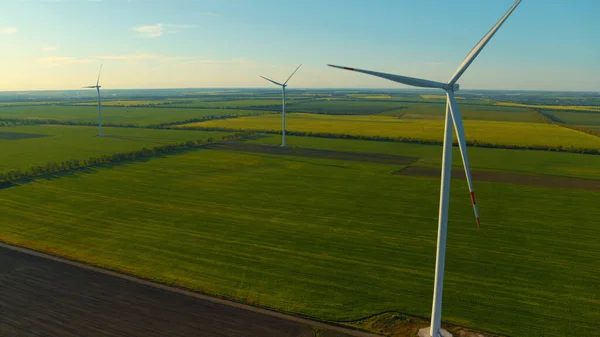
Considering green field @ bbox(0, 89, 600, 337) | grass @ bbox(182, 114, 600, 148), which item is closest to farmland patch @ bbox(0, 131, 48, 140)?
green field @ bbox(0, 89, 600, 337)

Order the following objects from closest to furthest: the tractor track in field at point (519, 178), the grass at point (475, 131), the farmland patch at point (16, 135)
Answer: the tractor track in field at point (519, 178), the grass at point (475, 131), the farmland patch at point (16, 135)

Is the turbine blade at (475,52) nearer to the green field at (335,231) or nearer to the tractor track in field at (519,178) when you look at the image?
the green field at (335,231)

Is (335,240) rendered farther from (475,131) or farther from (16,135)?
(16,135)

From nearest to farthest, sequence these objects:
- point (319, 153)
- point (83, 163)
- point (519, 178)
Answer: point (519, 178), point (83, 163), point (319, 153)

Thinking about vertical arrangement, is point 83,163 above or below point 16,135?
below

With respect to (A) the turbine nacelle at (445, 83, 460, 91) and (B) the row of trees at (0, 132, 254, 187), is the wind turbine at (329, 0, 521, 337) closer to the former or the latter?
(A) the turbine nacelle at (445, 83, 460, 91)

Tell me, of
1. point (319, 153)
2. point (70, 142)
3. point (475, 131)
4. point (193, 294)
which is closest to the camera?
point (193, 294)

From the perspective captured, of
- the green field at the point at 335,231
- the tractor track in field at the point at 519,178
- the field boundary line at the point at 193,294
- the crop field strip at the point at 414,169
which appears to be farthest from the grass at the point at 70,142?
the tractor track in field at the point at 519,178

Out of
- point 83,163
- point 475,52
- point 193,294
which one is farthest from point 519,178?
point 83,163
